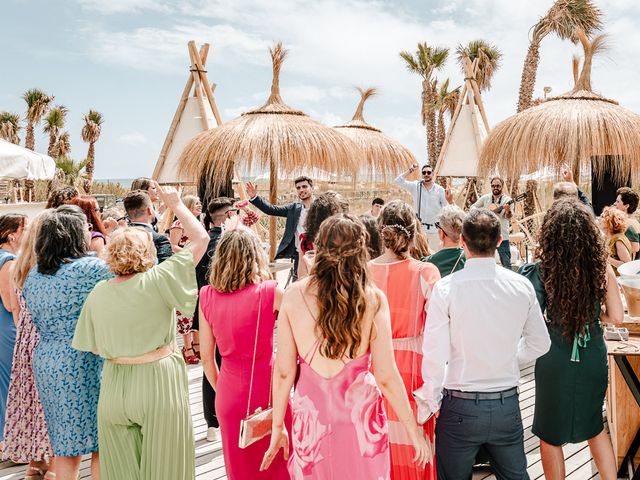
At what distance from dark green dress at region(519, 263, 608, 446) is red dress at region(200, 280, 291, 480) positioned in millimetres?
1411

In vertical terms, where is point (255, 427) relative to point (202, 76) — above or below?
below

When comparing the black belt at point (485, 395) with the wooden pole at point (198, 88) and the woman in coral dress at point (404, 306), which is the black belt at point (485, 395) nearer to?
the woman in coral dress at point (404, 306)

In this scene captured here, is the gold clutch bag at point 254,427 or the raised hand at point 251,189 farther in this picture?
the raised hand at point 251,189

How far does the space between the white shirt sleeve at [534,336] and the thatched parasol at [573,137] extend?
545 cm

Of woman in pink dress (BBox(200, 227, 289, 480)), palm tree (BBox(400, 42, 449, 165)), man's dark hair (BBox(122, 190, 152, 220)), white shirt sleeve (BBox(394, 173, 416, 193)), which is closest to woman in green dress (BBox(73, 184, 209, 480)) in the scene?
woman in pink dress (BBox(200, 227, 289, 480))

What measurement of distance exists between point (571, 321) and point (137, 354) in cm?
215

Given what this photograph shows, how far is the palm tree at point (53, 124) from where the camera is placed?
121 ft

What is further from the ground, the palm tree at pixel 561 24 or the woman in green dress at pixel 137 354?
the palm tree at pixel 561 24

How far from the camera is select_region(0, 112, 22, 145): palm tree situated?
3575cm

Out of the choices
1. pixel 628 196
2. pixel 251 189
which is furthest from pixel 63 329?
pixel 628 196

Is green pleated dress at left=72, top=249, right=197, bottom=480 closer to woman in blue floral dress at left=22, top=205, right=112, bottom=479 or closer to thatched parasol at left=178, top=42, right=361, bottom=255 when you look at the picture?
woman in blue floral dress at left=22, top=205, right=112, bottom=479

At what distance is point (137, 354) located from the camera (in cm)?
248

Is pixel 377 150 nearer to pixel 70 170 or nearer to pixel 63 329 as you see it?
pixel 63 329

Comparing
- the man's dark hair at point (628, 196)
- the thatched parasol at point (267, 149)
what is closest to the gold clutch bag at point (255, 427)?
the man's dark hair at point (628, 196)
